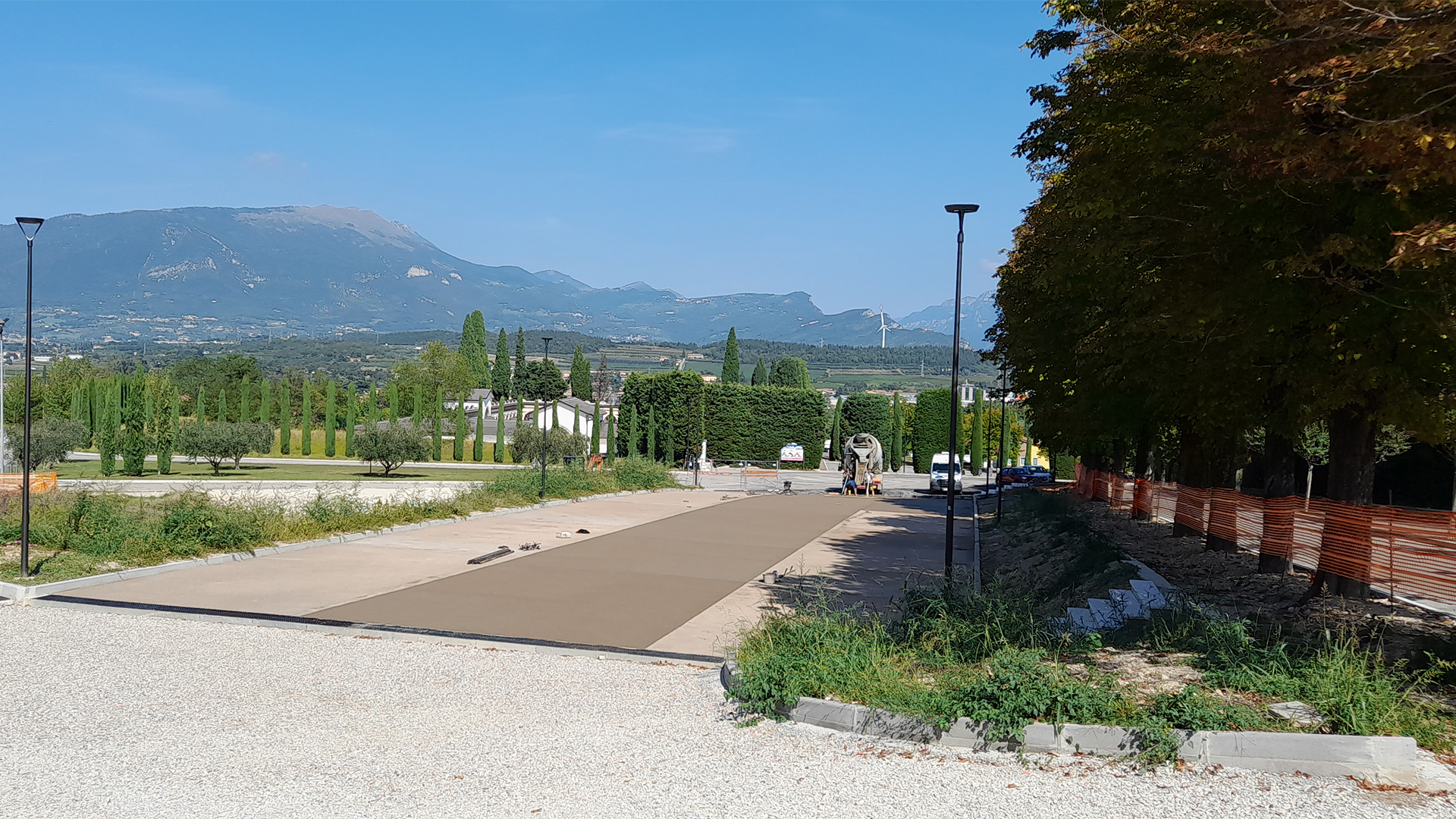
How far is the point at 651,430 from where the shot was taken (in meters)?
66.9

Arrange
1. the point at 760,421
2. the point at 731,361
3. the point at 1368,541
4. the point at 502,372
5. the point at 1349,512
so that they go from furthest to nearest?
the point at 502,372 → the point at 731,361 → the point at 760,421 → the point at 1349,512 → the point at 1368,541

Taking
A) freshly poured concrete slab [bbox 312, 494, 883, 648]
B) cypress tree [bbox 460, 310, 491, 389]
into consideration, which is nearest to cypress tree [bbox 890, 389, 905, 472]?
freshly poured concrete slab [bbox 312, 494, 883, 648]

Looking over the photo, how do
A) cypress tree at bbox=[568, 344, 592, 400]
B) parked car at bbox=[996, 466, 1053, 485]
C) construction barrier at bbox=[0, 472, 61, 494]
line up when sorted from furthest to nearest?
cypress tree at bbox=[568, 344, 592, 400]
parked car at bbox=[996, 466, 1053, 485]
construction barrier at bbox=[0, 472, 61, 494]

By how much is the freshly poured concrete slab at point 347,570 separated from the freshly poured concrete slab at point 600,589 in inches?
23.0

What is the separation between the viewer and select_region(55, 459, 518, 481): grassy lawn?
42.0 metres

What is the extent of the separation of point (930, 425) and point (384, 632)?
66.4 meters

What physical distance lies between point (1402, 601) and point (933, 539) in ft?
46.5

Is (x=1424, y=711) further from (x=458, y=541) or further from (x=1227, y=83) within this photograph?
(x=458, y=541)

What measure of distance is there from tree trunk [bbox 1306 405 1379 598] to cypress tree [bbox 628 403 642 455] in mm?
53366

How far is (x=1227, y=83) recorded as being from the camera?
10.9 meters

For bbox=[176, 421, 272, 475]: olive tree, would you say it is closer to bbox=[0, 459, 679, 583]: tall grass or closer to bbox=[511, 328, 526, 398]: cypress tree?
bbox=[0, 459, 679, 583]: tall grass

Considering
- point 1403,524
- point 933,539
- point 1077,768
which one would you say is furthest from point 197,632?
point 933,539

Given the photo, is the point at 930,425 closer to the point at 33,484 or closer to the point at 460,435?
the point at 460,435

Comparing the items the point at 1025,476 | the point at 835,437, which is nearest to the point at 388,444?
the point at 1025,476
